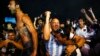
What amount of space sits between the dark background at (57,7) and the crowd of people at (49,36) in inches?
2.2

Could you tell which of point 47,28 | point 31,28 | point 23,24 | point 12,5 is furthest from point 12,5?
point 47,28

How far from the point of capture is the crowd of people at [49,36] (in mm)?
3594

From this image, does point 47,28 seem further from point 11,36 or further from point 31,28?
point 11,36

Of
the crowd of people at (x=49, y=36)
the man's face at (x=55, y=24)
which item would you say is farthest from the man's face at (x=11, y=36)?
the man's face at (x=55, y=24)

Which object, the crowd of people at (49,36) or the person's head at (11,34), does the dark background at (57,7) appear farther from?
the person's head at (11,34)

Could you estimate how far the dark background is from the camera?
360cm

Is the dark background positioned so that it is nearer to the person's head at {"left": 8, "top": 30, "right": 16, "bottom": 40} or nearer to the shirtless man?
Result: the shirtless man

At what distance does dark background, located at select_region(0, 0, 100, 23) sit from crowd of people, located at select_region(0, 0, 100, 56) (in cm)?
6

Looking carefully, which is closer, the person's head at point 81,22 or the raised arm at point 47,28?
the raised arm at point 47,28

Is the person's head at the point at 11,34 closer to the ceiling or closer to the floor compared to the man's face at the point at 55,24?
closer to the floor

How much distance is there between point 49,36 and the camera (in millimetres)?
3662

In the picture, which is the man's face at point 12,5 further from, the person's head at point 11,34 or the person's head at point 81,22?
the person's head at point 81,22

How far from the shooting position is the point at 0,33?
11.7 feet

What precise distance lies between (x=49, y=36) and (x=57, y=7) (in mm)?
405
